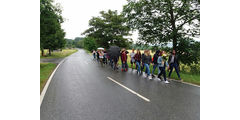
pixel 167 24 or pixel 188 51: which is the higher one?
pixel 167 24

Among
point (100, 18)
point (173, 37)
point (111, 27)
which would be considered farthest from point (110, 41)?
point (173, 37)

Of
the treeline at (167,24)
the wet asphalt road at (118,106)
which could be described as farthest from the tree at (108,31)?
the wet asphalt road at (118,106)

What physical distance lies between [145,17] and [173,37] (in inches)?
120

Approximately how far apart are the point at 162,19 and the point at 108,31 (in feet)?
76.5

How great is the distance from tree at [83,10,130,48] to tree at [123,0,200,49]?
2044 centimetres

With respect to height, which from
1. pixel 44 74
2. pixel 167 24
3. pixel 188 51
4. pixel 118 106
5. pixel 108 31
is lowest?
pixel 118 106

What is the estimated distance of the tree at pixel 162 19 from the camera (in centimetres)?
1102

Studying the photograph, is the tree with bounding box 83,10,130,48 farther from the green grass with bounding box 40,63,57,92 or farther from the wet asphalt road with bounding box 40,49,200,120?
the wet asphalt road with bounding box 40,49,200,120

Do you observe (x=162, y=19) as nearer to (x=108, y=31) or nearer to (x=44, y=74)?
(x=44, y=74)

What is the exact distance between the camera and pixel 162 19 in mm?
12375

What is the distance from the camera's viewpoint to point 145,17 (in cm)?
1339

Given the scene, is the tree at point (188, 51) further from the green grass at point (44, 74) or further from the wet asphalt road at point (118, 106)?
the green grass at point (44, 74)

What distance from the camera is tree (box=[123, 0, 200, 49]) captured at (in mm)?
11023

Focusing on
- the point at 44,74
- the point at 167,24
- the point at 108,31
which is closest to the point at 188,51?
the point at 167,24
